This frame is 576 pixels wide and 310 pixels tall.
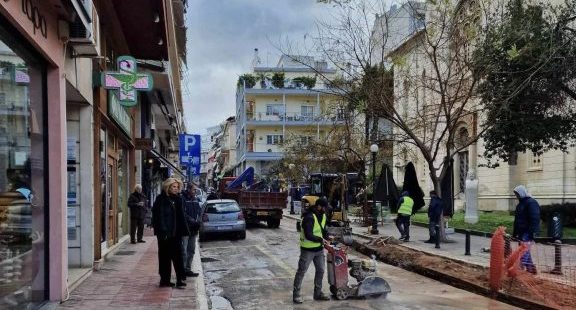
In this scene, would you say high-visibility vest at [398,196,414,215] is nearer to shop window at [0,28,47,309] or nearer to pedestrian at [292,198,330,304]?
pedestrian at [292,198,330,304]

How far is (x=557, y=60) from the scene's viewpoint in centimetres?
1831

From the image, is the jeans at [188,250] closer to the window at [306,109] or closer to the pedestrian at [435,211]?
the pedestrian at [435,211]

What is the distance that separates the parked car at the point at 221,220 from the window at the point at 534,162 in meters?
16.9

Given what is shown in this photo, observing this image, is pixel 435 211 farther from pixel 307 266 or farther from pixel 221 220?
pixel 307 266

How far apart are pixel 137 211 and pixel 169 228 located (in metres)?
7.79

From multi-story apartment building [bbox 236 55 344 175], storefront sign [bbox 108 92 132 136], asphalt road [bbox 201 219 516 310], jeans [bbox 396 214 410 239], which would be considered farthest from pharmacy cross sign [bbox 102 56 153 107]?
multi-story apartment building [bbox 236 55 344 175]

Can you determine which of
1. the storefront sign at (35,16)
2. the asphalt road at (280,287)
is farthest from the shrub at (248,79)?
the storefront sign at (35,16)

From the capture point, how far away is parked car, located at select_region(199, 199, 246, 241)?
20.1 m

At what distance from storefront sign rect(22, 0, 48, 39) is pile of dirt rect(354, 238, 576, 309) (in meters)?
8.10

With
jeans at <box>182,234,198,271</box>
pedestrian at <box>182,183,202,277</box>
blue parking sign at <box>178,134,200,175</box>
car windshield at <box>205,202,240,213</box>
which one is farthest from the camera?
blue parking sign at <box>178,134,200,175</box>

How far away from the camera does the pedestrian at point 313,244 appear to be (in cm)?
958

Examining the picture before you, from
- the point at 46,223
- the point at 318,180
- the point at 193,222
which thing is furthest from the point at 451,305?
the point at 318,180

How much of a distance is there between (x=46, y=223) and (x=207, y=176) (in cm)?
11483

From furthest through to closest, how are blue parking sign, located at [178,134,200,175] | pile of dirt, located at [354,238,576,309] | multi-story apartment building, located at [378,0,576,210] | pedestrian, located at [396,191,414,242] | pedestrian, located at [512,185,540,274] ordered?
blue parking sign, located at [178,134,200,175] → multi-story apartment building, located at [378,0,576,210] → pedestrian, located at [396,191,414,242] → pedestrian, located at [512,185,540,274] → pile of dirt, located at [354,238,576,309]
